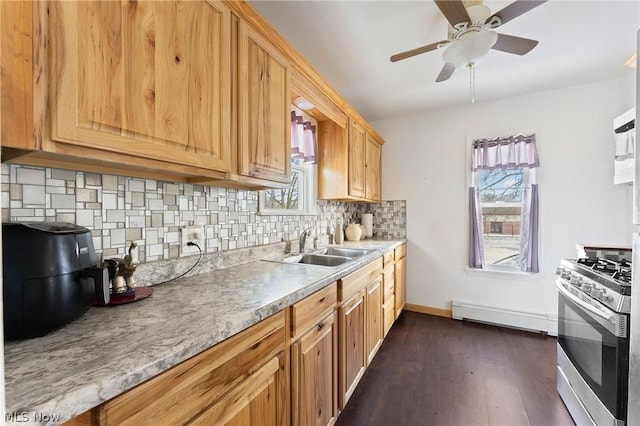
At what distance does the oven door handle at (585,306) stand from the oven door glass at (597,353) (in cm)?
3

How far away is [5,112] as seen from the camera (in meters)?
0.63

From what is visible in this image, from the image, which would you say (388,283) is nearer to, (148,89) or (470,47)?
(470,47)

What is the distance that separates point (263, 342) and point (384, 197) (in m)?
2.96

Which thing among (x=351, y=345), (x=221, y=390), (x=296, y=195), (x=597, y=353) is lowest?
(x=351, y=345)

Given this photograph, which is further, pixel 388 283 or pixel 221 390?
pixel 388 283

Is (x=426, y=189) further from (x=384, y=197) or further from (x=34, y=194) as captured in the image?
(x=34, y=194)

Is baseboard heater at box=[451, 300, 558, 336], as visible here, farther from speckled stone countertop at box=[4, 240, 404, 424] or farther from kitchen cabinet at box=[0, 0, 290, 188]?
kitchen cabinet at box=[0, 0, 290, 188]

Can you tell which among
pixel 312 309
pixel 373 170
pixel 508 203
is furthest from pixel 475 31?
pixel 508 203

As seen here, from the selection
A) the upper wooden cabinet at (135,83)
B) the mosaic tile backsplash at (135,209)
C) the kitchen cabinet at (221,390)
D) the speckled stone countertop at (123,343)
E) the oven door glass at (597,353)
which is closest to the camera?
the speckled stone countertop at (123,343)

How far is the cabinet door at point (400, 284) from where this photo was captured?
3014mm

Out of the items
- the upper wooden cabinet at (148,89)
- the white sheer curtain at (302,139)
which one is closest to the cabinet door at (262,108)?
the upper wooden cabinet at (148,89)

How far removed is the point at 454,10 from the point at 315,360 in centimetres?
184

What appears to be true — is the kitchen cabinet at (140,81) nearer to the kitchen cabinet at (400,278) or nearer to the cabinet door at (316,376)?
the cabinet door at (316,376)

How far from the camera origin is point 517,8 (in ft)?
4.36
